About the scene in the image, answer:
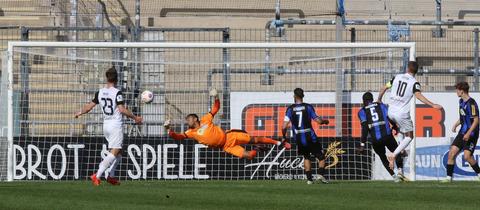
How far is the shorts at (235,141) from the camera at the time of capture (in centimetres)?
2014

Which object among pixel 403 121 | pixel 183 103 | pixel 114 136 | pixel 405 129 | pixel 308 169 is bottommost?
pixel 308 169

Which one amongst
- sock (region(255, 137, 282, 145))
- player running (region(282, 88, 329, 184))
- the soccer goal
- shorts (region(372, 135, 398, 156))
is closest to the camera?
player running (region(282, 88, 329, 184))

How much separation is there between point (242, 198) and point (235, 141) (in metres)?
7.23

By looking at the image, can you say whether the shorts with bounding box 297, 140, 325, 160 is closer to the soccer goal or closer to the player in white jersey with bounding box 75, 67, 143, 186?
the soccer goal

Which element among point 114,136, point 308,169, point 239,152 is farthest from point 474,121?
point 114,136

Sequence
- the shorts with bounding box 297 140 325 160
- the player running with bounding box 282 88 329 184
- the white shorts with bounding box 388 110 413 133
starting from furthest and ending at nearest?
the white shorts with bounding box 388 110 413 133 < the shorts with bounding box 297 140 325 160 < the player running with bounding box 282 88 329 184

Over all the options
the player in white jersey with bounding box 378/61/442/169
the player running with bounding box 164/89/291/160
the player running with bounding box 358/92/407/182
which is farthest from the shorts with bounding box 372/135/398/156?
the player running with bounding box 164/89/291/160

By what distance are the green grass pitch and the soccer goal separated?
592 cm

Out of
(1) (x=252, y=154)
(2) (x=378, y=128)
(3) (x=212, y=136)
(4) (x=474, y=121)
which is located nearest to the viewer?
(4) (x=474, y=121)

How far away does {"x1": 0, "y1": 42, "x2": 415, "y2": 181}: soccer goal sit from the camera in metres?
21.3

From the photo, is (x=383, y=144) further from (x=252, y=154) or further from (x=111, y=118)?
(x=111, y=118)

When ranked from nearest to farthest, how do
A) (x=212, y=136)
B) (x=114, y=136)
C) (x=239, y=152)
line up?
(x=114, y=136)
(x=239, y=152)
(x=212, y=136)

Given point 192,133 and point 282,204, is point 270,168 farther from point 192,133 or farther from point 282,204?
point 282,204

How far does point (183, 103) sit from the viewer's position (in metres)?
22.2
